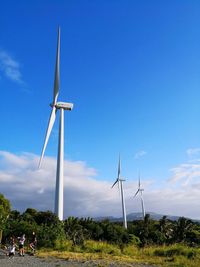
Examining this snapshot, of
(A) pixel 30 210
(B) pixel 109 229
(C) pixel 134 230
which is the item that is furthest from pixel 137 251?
(A) pixel 30 210

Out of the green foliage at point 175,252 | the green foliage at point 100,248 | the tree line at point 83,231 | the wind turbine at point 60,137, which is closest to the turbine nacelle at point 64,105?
the wind turbine at point 60,137

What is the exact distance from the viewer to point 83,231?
59.0 metres

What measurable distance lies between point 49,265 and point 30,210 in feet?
234

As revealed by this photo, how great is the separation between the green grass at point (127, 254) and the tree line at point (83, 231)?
234 centimetres

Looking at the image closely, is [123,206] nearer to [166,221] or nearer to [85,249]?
[166,221]

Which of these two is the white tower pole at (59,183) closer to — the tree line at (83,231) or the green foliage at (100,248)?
the tree line at (83,231)

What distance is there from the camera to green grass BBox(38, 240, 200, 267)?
27.3 meters

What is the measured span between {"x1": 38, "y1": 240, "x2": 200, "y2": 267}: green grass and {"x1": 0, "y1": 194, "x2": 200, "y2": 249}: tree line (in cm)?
234

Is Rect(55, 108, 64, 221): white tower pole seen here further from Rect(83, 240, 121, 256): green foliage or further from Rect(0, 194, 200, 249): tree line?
Rect(83, 240, 121, 256): green foliage

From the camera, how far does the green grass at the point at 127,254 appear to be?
27.3 meters

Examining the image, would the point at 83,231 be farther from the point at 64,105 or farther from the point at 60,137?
the point at 64,105

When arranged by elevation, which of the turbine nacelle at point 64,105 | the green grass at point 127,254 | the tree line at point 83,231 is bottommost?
the green grass at point 127,254

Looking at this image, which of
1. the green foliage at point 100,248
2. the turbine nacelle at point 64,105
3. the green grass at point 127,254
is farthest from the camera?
the turbine nacelle at point 64,105

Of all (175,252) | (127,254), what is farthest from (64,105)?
(175,252)
